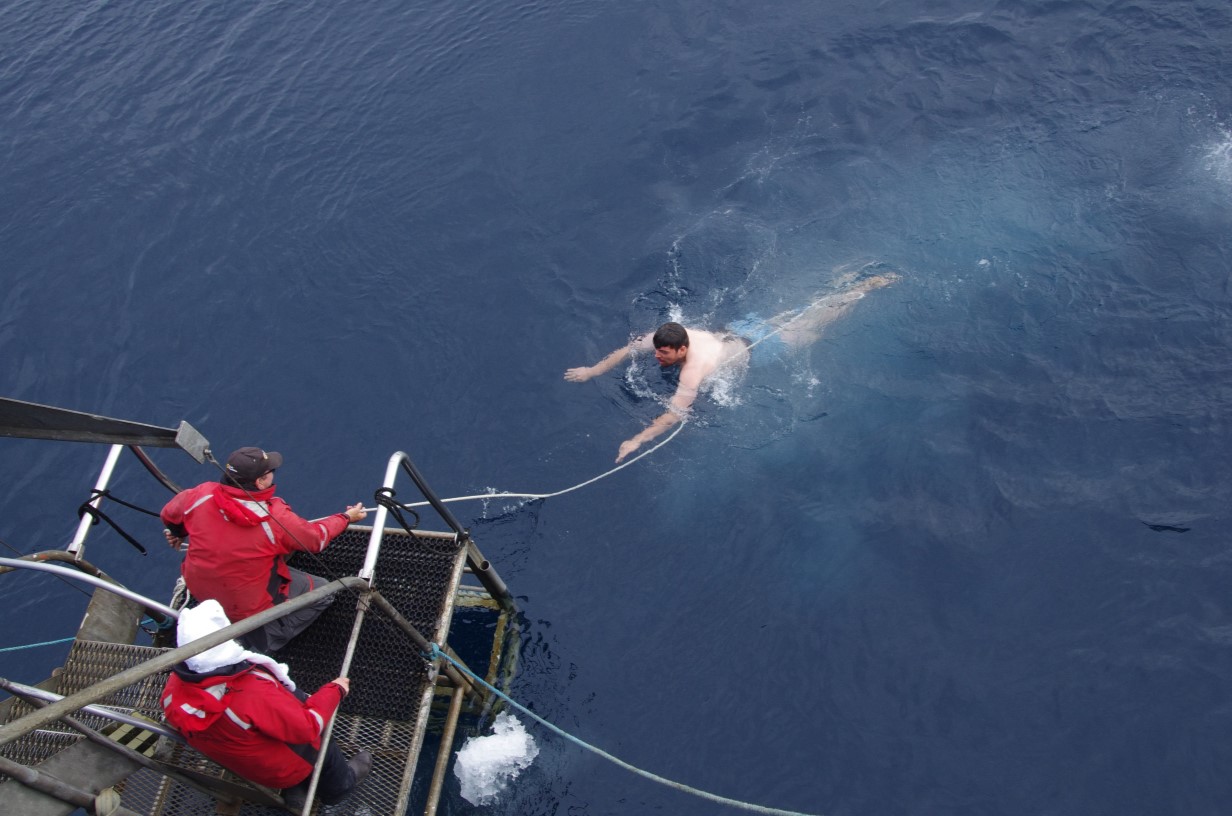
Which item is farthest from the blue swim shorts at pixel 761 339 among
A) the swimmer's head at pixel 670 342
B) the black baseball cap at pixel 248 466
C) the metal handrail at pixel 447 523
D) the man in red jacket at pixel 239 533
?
the black baseball cap at pixel 248 466

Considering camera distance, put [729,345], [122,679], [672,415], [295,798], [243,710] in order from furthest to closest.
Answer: [729,345]
[672,415]
[295,798]
[243,710]
[122,679]

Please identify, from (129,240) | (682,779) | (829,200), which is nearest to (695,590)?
(682,779)

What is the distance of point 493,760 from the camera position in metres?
8.41

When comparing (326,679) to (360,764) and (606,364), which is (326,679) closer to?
(360,764)

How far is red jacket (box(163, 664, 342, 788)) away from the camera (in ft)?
17.1

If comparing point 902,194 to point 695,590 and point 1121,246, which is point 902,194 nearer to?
point 1121,246

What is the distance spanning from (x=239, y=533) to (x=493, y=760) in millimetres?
3573

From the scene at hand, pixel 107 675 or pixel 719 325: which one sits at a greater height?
pixel 107 675

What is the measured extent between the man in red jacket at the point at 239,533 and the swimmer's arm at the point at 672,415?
15.3ft

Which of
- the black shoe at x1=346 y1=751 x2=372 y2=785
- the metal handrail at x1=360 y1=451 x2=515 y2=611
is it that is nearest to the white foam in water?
the metal handrail at x1=360 y1=451 x2=515 y2=611

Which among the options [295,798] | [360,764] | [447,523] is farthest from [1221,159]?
[295,798]

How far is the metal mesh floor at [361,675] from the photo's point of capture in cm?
650

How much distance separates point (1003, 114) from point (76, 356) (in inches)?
560

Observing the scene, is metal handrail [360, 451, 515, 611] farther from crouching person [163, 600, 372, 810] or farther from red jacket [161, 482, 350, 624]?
crouching person [163, 600, 372, 810]
